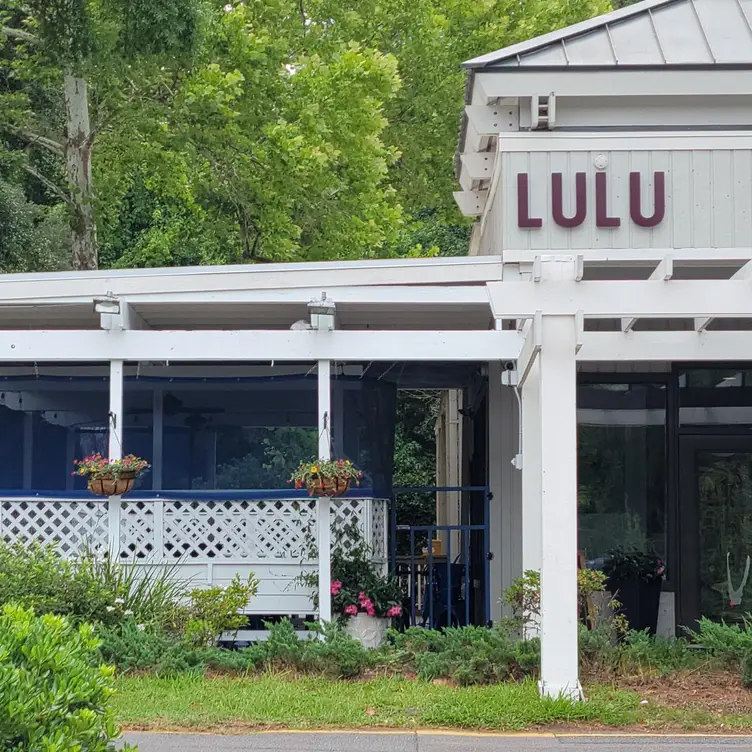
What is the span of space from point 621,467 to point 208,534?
399 centimetres

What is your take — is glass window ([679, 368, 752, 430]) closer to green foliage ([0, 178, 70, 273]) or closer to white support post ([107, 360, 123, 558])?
white support post ([107, 360, 123, 558])

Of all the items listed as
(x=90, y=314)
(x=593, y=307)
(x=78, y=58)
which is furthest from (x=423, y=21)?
(x=593, y=307)

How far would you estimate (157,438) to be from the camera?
405 inches

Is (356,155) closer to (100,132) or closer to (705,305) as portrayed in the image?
(100,132)

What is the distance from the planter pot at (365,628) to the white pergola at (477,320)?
1.19 ft

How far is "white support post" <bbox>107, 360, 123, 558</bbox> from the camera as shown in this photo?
9172mm

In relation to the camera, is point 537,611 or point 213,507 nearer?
point 537,611

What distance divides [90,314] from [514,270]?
159 inches

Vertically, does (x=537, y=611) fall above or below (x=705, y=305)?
below

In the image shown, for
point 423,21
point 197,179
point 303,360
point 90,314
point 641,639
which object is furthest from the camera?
point 423,21

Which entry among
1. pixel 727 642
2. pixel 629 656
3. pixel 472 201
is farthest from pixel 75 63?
pixel 727 642

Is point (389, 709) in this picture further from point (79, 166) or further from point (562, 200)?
point (79, 166)

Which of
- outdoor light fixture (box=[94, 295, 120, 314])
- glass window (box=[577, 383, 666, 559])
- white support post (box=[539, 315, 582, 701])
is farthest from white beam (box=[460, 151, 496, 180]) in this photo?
white support post (box=[539, 315, 582, 701])

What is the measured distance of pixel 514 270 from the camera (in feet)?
32.7
